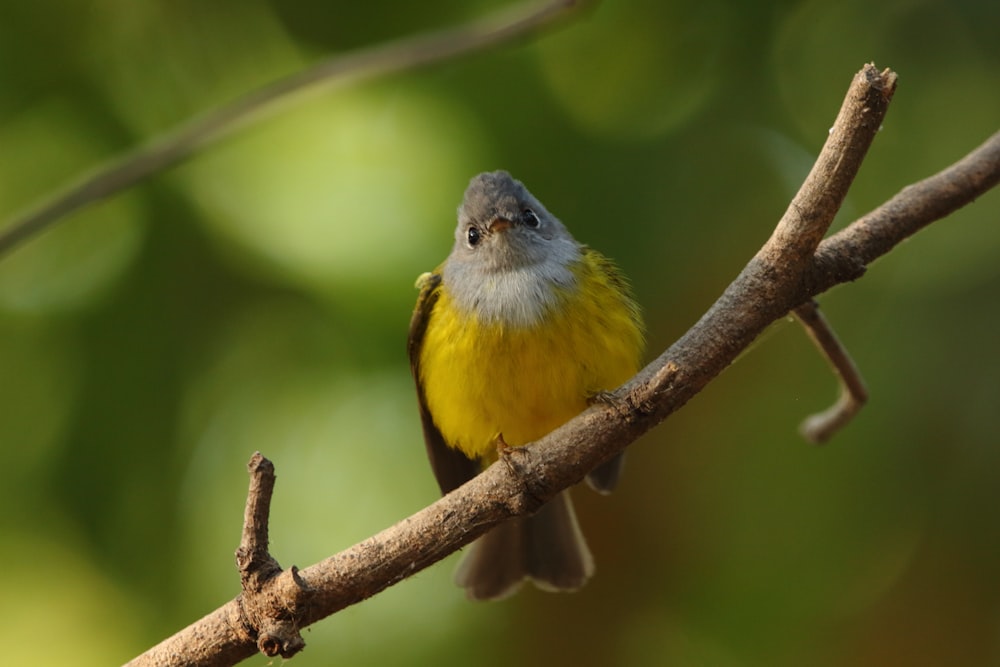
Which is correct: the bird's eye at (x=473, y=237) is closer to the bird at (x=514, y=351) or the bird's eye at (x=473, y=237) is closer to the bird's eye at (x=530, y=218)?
the bird at (x=514, y=351)

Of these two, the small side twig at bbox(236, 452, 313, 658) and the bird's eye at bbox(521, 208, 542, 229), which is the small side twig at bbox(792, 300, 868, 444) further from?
the small side twig at bbox(236, 452, 313, 658)

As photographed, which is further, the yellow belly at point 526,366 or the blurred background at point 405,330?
the blurred background at point 405,330

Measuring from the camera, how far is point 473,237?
3.23m

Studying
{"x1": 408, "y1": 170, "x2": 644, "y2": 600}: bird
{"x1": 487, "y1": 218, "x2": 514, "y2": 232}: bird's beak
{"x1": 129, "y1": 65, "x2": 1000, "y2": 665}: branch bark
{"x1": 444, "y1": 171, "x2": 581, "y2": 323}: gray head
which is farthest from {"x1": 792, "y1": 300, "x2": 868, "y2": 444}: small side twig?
{"x1": 487, "y1": 218, "x2": 514, "y2": 232}: bird's beak

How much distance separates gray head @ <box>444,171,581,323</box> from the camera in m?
2.90

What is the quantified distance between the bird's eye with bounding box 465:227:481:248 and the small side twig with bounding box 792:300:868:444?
106 centimetres

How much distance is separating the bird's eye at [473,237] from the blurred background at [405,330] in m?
0.37

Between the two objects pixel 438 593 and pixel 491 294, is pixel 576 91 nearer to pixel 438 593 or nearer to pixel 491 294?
pixel 491 294

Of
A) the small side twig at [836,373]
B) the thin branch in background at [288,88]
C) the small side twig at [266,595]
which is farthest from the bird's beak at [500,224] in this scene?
the small side twig at [266,595]

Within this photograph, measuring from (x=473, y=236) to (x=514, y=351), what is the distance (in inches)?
22.1

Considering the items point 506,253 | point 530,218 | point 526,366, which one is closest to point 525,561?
point 526,366

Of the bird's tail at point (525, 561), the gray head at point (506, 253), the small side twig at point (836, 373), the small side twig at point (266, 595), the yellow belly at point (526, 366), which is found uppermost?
the gray head at point (506, 253)

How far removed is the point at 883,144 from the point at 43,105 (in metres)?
3.01

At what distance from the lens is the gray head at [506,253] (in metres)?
2.90
